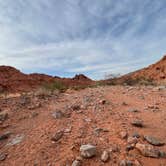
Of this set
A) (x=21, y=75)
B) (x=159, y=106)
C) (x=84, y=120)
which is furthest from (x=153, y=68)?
(x=84, y=120)

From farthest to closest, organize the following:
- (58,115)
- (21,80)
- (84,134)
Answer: (21,80) < (58,115) < (84,134)

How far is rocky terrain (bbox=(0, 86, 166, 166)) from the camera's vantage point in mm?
2838

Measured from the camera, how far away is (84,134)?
11.2ft

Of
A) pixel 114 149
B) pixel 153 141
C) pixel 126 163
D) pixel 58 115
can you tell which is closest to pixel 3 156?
pixel 58 115

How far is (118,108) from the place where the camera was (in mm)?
4812

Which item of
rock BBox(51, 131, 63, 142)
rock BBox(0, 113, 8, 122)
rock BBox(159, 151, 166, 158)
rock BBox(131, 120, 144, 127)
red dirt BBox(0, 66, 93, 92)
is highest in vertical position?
red dirt BBox(0, 66, 93, 92)

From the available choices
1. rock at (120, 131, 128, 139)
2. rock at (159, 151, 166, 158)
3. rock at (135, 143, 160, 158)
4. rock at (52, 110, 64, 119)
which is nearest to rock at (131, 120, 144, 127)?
rock at (120, 131, 128, 139)

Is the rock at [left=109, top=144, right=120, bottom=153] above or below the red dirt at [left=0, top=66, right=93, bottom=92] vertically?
below

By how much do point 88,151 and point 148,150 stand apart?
0.82 meters

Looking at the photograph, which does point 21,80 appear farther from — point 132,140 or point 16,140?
point 132,140

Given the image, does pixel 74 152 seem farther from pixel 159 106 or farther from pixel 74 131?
pixel 159 106

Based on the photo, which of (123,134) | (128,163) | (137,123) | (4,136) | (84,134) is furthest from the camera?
(137,123)

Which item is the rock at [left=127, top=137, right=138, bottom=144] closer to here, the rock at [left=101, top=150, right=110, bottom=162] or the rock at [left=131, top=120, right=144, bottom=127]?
the rock at [left=101, top=150, right=110, bottom=162]

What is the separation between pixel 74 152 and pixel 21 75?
24484 millimetres
